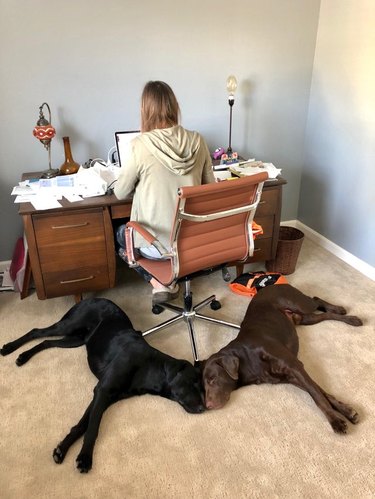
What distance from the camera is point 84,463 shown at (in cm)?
146

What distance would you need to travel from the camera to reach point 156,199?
1838mm

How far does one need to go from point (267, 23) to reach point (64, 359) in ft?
7.81

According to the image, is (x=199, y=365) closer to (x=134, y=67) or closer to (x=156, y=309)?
(x=156, y=309)

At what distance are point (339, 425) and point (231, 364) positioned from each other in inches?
17.8

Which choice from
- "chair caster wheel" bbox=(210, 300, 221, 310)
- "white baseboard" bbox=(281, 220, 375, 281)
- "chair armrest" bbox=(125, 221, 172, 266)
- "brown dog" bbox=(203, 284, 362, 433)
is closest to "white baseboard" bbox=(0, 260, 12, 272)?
"chair armrest" bbox=(125, 221, 172, 266)

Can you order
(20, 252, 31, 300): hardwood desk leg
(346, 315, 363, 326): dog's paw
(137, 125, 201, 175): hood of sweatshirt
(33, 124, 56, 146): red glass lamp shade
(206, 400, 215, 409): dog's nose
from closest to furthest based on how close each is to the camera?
1. (206, 400, 215, 409): dog's nose
2. (137, 125, 201, 175): hood of sweatshirt
3. (346, 315, 363, 326): dog's paw
4. (33, 124, 56, 146): red glass lamp shade
5. (20, 252, 31, 300): hardwood desk leg

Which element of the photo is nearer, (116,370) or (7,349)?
(116,370)

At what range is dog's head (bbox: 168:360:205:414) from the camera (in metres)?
1.66

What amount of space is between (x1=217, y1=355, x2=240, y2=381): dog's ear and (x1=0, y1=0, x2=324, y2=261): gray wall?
1.61 m

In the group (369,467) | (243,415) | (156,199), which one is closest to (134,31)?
(156,199)

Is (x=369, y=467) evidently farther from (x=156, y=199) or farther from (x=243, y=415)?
(x=156, y=199)

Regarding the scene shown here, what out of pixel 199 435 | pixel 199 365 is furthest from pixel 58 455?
pixel 199 365

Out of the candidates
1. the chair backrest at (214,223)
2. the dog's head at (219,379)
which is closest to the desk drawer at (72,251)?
the chair backrest at (214,223)

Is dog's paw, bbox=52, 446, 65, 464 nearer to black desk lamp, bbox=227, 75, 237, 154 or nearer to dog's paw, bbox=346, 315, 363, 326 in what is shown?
dog's paw, bbox=346, 315, 363, 326
